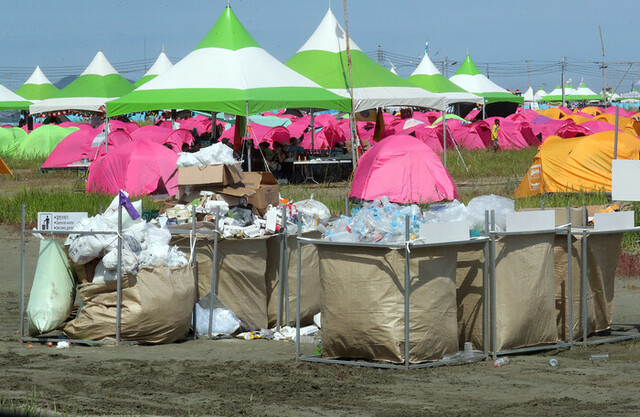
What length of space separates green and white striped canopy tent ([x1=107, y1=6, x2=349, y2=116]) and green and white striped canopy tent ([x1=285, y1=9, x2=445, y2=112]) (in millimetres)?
2410

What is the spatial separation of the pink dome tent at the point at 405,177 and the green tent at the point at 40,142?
1777cm

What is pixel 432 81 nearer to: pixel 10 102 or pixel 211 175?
pixel 10 102

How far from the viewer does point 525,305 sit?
825 centimetres

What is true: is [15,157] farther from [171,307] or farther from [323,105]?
[171,307]

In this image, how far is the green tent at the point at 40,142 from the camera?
3434cm

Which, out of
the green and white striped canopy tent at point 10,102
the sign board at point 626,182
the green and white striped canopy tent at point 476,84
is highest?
the green and white striped canopy tent at point 476,84

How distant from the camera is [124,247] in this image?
8758mm

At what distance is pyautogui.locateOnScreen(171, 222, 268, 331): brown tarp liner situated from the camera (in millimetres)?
9391

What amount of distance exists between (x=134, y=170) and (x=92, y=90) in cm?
1669

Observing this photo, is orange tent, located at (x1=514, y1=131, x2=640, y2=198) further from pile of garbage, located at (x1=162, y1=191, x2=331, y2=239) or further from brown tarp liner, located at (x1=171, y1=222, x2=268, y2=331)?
brown tarp liner, located at (x1=171, y1=222, x2=268, y2=331)

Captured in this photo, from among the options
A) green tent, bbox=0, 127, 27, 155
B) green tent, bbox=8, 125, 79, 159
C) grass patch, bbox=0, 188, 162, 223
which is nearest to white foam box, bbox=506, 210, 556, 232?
grass patch, bbox=0, 188, 162, 223

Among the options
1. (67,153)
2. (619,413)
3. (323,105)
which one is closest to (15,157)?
(67,153)

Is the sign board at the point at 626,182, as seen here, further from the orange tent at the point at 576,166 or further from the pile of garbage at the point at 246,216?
the orange tent at the point at 576,166

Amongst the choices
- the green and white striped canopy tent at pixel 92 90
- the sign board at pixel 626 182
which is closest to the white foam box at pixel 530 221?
the sign board at pixel 626 182
